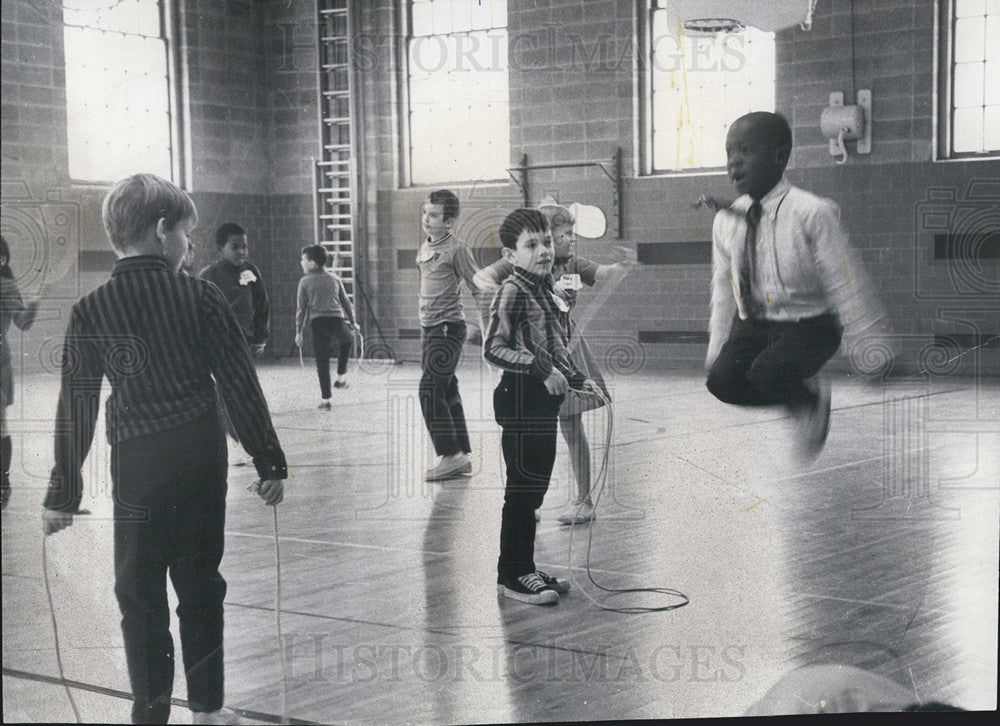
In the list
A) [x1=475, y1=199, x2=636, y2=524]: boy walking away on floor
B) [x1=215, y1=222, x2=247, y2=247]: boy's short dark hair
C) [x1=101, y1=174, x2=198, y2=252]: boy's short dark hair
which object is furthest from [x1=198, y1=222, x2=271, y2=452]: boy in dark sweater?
[x1=475, y1=199, x2=636, y2=524]: boy walking away on floor

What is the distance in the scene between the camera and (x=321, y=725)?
8.95 ft

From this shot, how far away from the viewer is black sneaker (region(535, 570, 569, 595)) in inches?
137

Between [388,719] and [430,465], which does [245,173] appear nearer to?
[430,465]

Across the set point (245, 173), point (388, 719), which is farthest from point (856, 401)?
point (245, 173)

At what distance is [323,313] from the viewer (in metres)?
2.87

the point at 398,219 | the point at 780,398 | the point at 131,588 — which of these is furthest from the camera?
the point at 780,398

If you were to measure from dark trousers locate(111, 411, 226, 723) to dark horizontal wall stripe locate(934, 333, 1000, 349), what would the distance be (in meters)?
1.72

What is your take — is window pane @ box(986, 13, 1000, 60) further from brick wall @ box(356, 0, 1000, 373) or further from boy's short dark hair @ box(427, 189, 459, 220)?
boy's short dark hair @ box(427, 189, 459, 220)

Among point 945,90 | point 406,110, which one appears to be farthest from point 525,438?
point 945,90

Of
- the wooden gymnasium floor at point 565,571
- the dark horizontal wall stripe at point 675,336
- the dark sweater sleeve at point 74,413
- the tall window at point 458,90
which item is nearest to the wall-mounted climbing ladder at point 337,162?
the tall window at point 458,90

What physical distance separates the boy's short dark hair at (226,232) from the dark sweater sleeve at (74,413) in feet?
1.04

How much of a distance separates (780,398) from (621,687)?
0.78 meters

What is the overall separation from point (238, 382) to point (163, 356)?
16 cm

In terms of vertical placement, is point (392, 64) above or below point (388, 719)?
above
